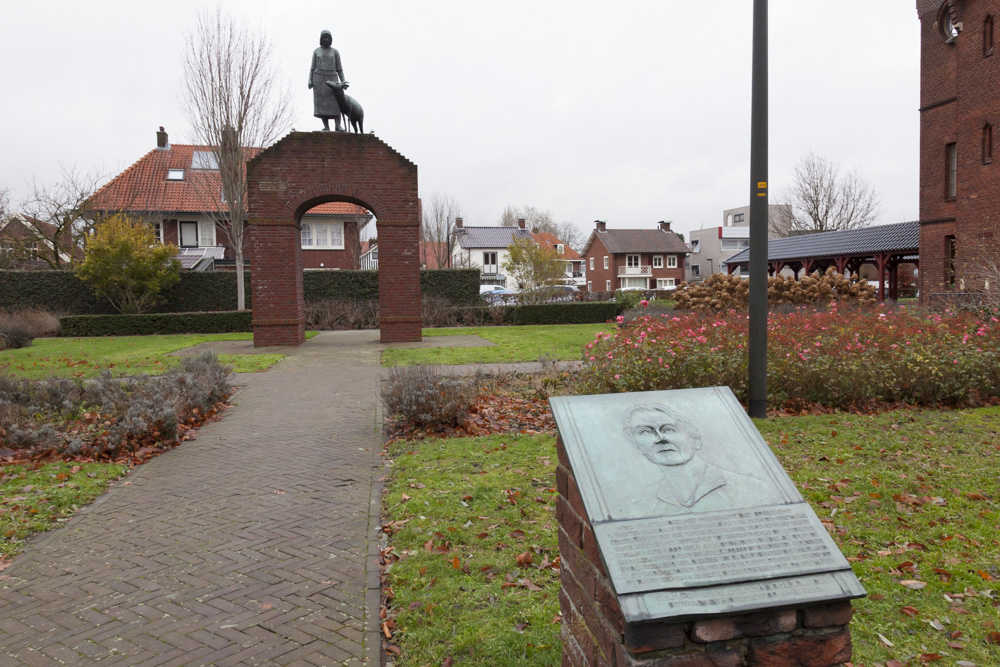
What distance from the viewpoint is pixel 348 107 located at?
17.9 metres

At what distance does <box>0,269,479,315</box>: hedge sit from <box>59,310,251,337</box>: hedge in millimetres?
3146

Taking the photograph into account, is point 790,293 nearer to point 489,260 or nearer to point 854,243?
point 854,243

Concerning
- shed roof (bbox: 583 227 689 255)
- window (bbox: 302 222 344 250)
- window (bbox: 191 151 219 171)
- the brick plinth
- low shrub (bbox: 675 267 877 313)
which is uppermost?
window (bbox: 191 151 219 171)

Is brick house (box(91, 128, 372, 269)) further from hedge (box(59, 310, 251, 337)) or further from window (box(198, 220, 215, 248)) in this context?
hedge (box(59, 310, 251, 337))

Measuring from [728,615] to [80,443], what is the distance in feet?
22.6

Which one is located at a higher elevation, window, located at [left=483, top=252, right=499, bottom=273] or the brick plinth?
window, located at [left=483, top=252, right=499, bottom=273]

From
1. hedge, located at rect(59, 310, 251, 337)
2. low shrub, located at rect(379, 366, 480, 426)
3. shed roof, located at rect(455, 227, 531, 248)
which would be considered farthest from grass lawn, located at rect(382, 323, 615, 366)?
shed roof, located at rect(455, 227, 531, 248)

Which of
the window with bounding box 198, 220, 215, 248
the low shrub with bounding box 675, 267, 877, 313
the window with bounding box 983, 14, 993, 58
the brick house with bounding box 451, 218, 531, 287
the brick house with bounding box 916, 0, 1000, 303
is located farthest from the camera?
the brick house with bounding box 451, 218, 531, 287

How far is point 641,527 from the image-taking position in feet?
7.39

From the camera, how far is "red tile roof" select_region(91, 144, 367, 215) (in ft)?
116

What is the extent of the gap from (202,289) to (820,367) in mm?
24638

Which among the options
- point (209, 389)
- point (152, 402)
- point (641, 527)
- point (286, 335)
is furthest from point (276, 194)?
point (641, 527)

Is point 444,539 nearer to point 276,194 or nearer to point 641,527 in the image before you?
point 641,527

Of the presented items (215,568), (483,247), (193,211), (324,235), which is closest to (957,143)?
(215,568)
